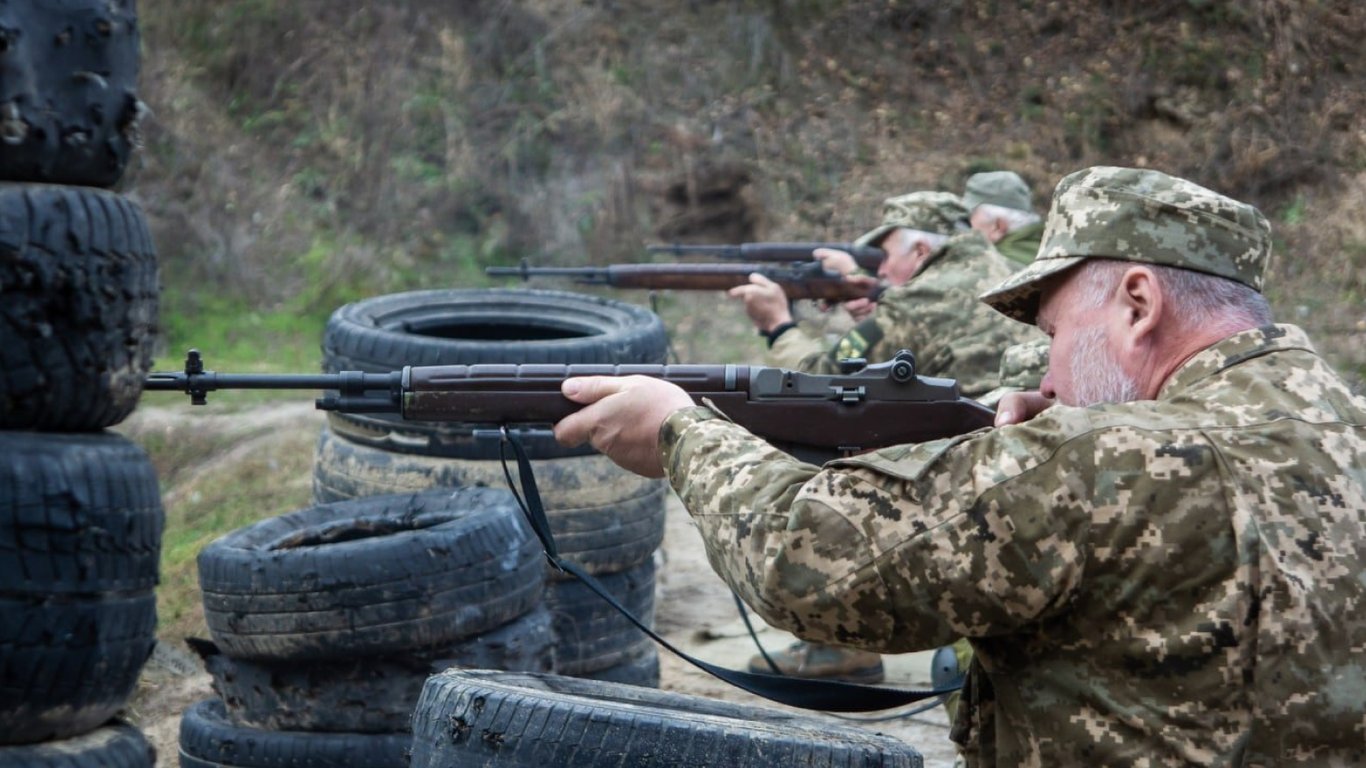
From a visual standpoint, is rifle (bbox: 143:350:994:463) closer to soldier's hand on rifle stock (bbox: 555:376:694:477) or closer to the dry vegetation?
soldier's hand on rifle stock (bbox: 555:376:694:477)

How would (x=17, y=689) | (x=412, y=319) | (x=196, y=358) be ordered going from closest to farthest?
(x=17, y=689)
(x=196, y=358)
(x=412, y=319)

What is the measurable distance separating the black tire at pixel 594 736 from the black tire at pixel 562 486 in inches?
93.3

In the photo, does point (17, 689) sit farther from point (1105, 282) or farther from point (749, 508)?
point (1105, 282)

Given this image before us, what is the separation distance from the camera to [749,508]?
2.53 meters

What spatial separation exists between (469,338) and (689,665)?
5.95 feet

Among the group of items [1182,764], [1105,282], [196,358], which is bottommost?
[1182,764]

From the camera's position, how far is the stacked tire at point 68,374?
3277 millimetres

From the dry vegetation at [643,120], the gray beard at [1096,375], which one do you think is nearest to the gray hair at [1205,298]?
the gray beard at [1096,375]

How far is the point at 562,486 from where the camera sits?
593 cm

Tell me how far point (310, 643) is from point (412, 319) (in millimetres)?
2373

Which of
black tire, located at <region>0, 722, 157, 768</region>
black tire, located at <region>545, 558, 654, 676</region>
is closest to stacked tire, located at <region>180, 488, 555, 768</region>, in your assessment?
black tire, located at <region>0, 722, 157, 768</region>

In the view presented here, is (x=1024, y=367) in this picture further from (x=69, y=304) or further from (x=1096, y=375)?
(x=69, y=304)

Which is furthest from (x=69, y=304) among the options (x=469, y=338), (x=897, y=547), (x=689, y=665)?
(x=689, y=665)

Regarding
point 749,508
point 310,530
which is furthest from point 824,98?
point 749,508
